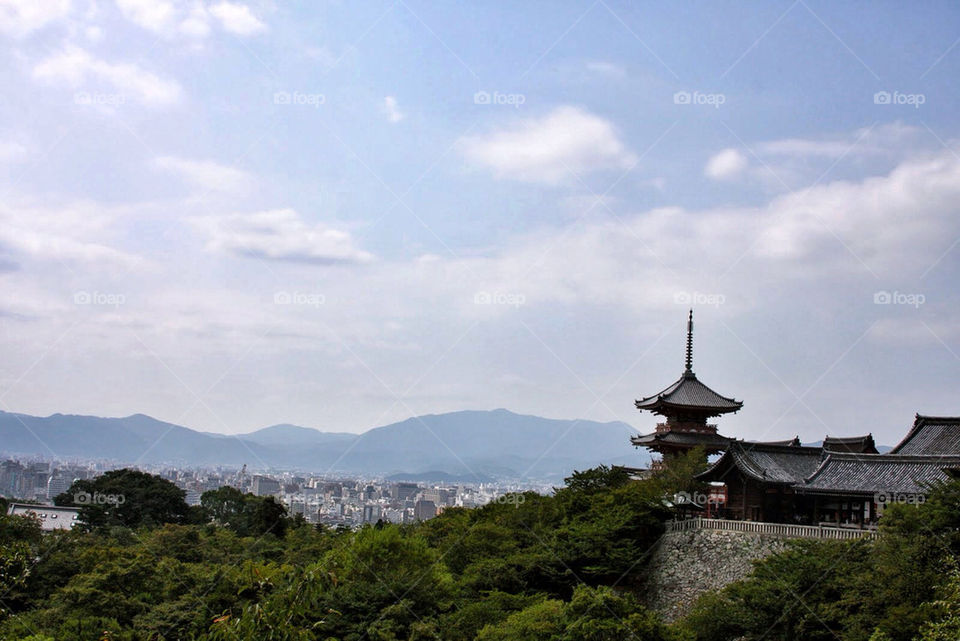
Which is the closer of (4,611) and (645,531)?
(4,611)

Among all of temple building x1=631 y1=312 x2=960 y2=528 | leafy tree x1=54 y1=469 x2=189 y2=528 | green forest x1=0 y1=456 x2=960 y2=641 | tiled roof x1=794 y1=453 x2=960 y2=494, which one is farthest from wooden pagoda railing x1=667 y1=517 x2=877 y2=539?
leafy tree x1=54 y1=469 x2=189 y2=528

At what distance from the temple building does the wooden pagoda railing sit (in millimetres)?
1580

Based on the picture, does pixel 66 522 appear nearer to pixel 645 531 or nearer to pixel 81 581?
pixel 81 581

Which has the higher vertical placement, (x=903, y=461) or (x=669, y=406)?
(x=669, y=406)

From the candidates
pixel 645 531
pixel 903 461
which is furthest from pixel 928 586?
pixel 645 531

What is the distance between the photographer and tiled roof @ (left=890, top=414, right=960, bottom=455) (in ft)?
97.3

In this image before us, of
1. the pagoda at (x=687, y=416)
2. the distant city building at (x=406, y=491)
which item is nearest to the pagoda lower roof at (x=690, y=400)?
the pagoda at (x=687, y=416)

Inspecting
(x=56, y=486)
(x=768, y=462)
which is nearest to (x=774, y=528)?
(x=768, y=462)

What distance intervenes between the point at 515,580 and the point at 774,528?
7883mm

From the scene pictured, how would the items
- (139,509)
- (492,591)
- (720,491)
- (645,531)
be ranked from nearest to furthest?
(492,591)
(645,531)
(720,491)
(139,509)

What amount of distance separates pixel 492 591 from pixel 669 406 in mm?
14612

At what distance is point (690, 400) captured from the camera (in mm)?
37219

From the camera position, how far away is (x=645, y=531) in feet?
96.2

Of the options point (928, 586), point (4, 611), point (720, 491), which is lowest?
point (4, 611)
